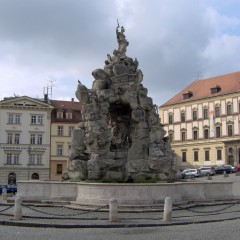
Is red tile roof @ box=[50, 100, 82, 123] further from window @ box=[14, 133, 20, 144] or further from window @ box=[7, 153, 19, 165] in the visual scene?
window @ box=[7, 153, 19, 165]

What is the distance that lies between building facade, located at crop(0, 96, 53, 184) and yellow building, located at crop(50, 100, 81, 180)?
0.88 m

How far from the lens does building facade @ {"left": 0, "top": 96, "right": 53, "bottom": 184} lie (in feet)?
189

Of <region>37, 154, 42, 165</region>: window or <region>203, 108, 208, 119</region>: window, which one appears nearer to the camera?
<region>37, 154, 42, 165</region>: window

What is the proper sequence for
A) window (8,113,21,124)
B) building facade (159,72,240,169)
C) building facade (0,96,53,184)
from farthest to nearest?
building facade (159,72,240,169), window (8,113,21,124), building facade (0,96,53,184)

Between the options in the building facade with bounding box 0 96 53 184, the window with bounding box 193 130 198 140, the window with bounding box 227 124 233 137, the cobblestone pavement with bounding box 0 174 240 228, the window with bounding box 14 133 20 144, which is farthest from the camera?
the window with bounding box 193 130 198 140

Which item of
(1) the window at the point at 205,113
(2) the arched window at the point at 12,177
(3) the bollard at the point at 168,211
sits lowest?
(3) the bollard at the point at 168,211

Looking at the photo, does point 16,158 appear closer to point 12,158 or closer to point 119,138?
point 12,158

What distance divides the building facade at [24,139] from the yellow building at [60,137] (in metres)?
0.88

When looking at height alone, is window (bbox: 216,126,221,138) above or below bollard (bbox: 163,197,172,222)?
above

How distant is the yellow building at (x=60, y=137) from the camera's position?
59.9 m

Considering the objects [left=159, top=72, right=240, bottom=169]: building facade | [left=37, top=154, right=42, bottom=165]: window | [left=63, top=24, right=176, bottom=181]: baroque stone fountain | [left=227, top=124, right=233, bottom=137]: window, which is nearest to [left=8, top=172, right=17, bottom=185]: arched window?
[left=37, top=154, right=42, bottom=165]: window

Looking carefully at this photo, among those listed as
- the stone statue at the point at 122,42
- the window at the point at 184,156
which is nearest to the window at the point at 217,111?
the window at the point at 184,156

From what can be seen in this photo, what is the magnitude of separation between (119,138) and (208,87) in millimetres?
51516

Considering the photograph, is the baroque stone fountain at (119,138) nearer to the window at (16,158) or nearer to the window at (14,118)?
the window at (16,158)
